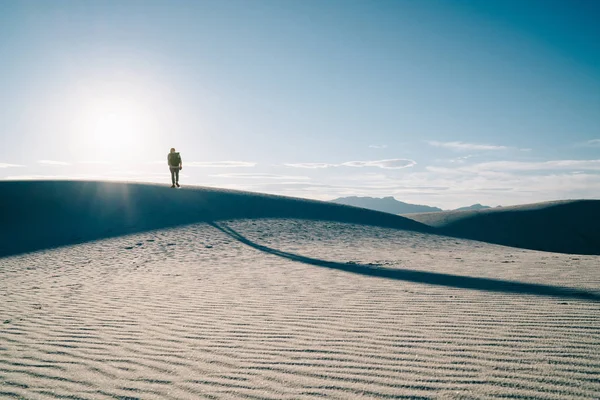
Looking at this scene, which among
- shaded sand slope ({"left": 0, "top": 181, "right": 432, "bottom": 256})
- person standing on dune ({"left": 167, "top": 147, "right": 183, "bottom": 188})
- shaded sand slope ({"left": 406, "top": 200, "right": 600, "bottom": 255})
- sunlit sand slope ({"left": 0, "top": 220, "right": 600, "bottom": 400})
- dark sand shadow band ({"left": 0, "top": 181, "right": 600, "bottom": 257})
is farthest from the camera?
shaded sand slope ({"left": 406, "top": 200, "right": 600, "bottom": 255})

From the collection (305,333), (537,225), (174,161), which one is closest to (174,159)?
(174,161)

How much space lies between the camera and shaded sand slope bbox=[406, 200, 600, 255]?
97.7 ft

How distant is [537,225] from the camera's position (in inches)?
1335

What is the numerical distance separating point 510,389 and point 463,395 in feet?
1.24

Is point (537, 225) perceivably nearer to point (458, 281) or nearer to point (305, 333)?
point (458, 281)

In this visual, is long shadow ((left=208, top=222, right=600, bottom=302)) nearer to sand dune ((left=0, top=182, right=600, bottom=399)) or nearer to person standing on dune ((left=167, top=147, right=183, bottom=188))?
sand dune ((left=0, top=182, right=600, bottom=399))

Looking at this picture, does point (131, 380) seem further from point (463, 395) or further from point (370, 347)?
point (463, 395)

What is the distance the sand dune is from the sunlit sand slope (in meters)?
Answer: 0.02

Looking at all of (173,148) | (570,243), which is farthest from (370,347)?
(570,243)

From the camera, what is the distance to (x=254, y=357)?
3783 millimetres

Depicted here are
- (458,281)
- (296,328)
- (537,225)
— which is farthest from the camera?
(537,225)

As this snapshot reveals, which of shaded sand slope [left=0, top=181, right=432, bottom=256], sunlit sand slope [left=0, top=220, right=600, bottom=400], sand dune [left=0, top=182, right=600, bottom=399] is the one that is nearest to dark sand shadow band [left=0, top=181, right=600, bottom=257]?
shaded sand slope [left=0, top=181, right=432, bottom=256]

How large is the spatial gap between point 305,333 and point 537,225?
119ft

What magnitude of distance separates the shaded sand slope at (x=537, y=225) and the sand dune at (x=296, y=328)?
2210 centimetres
